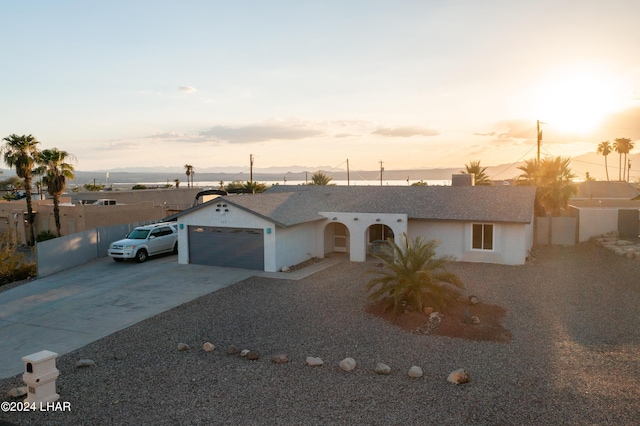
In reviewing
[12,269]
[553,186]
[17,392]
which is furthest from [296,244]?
[553,186]

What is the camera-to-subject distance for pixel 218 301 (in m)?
16.2

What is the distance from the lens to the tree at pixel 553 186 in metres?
28.1

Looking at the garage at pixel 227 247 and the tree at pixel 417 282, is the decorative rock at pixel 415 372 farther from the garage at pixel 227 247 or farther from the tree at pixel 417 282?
the garage at pixel 227 247

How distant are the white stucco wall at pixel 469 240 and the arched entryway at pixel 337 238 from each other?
404 centimetres

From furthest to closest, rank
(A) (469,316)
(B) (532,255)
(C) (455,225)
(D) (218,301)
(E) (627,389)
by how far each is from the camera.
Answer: (B) (532,255)
(C) (455,225)
(D) (218,301)
(A) (469,316)
(E) (627,389)

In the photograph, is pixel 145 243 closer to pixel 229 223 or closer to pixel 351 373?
pixel 229 223

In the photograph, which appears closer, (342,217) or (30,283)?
(30,283)

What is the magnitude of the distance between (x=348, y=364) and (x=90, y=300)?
36.6ft

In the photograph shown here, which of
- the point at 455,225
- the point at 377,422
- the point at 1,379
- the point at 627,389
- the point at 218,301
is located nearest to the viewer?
the point at 377,422

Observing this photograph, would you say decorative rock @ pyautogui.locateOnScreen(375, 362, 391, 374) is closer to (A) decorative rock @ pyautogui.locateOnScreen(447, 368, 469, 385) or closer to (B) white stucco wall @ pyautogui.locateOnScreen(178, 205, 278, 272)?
(A) decorative rock @ pyautogui.locateOnScreen(447, 368, 469, 385)

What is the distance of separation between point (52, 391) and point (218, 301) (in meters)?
7.38

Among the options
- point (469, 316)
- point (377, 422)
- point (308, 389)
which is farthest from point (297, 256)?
point (377, 422)

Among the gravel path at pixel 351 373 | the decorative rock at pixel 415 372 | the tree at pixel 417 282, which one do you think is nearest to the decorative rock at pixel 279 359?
the gravel path at pixel 351 373

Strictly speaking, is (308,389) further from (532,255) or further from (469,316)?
(532,255)
